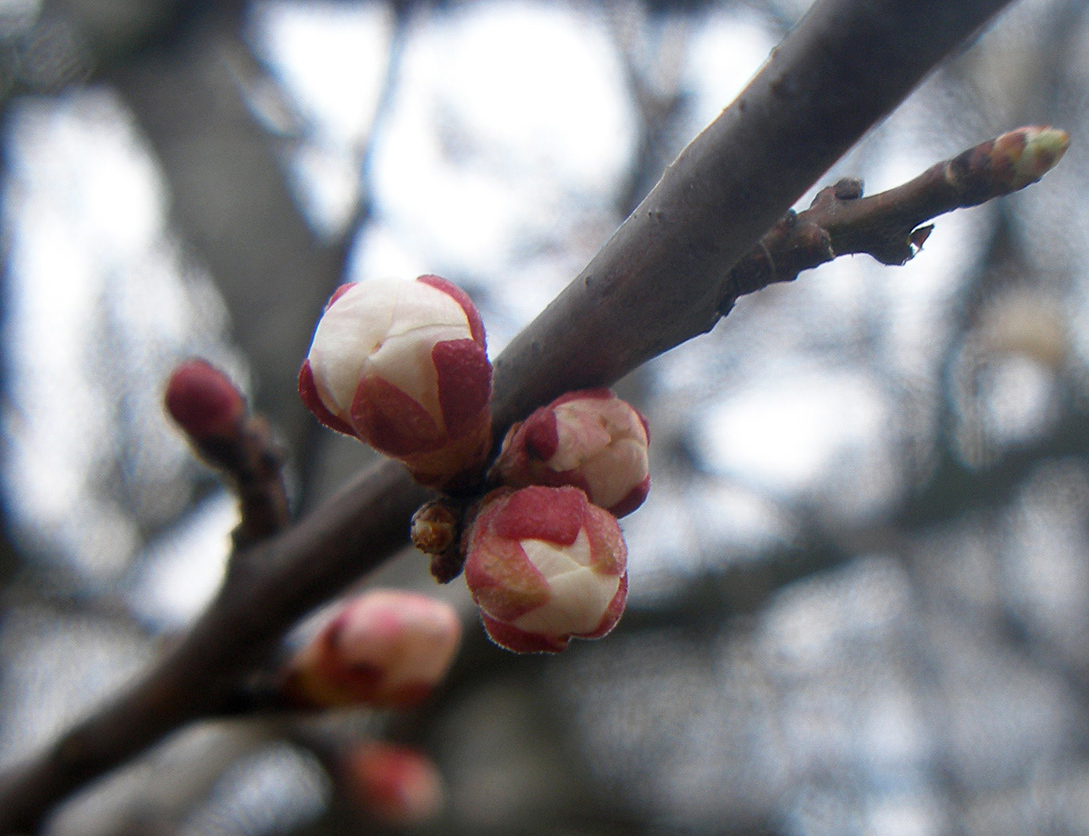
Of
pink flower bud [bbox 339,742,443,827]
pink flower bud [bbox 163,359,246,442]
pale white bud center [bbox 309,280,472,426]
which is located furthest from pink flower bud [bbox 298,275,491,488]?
pink flower bud [bbox 339,742,443,827]

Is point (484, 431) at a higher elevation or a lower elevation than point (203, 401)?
lower

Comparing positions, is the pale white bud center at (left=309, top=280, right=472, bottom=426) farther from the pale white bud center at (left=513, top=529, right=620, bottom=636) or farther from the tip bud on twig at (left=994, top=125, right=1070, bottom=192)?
the tip bud on twig at (left=994, top=125, right=1070, bottom=192)

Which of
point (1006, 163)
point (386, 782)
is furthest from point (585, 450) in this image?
point (386, 782)

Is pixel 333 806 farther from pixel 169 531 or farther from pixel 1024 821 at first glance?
pixel 1024 821

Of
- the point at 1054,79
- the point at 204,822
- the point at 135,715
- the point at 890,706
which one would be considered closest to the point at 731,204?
the point at 135,715

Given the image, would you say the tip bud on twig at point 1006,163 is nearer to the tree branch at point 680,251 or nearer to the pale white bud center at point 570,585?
the tree branch at point 680,251

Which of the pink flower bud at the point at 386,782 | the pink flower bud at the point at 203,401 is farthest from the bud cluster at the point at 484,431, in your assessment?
the pink flower bud at the point at 386,782

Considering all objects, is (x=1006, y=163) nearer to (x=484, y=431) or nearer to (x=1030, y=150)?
(x=1030, y=150)
